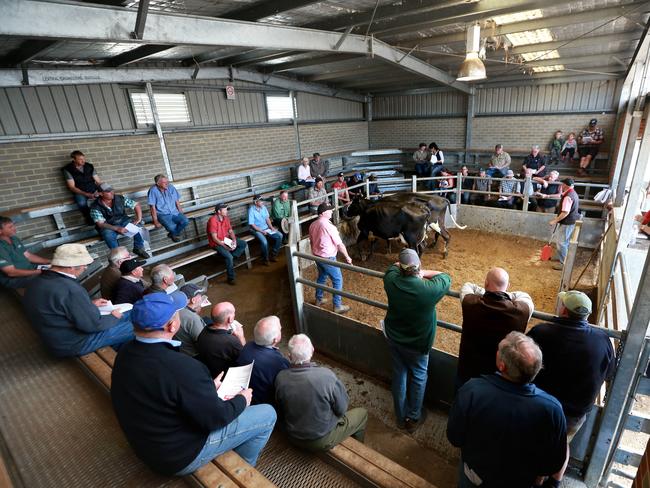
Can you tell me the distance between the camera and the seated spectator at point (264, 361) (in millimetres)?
2457

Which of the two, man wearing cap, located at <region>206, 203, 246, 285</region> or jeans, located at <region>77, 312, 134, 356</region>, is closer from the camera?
jeans, located at <region>77, 312, 134, 356</region>

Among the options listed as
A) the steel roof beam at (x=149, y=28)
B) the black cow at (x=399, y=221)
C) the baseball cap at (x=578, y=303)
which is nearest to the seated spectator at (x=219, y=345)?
the baseball cap at (x=578, y=303)

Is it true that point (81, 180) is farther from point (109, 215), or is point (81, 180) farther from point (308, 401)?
point (308, 401)

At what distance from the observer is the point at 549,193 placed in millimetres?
8156

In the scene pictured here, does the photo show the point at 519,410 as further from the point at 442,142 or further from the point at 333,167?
the point at 442,142

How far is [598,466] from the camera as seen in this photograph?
2.57 m

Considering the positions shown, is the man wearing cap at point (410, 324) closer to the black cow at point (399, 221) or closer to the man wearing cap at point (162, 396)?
the man wearing cap at point (162, 396)

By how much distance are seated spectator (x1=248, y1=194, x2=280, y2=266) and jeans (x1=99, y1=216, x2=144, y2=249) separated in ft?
6.92

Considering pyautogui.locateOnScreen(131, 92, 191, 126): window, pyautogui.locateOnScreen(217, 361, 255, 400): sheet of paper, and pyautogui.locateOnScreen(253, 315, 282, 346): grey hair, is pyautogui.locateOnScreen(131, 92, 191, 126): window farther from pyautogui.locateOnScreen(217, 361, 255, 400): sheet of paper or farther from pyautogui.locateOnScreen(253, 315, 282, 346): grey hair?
pyautogui.locateOnScreen(217, 361, 255, 400): sheet of paper

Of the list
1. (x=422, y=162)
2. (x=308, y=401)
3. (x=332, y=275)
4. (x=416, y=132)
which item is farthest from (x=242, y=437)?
(x=416, y=132)

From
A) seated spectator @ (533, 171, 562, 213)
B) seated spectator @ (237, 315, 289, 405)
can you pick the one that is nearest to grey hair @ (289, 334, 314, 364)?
seated spectator @ (237, 315, 289, 405)

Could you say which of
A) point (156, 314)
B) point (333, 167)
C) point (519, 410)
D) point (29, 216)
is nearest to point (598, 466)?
point (519, 410)

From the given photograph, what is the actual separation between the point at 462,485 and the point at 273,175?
942 cm

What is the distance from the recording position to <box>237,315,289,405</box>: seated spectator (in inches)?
96.7
